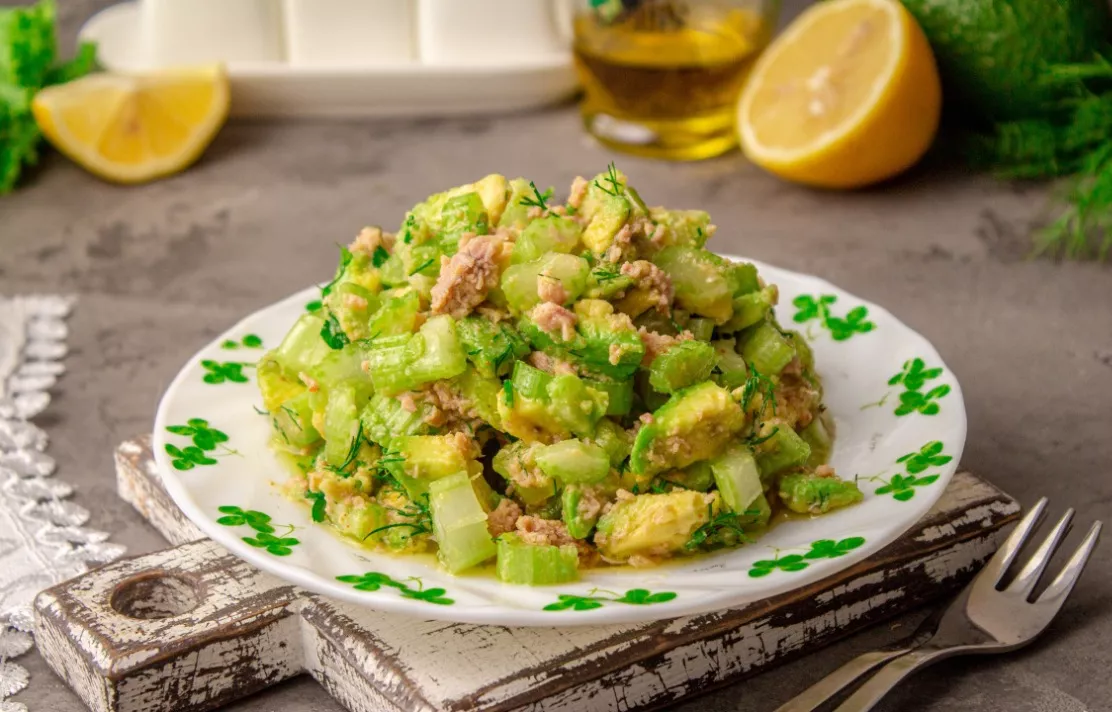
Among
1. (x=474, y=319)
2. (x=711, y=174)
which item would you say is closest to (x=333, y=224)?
(x=711, y=174)

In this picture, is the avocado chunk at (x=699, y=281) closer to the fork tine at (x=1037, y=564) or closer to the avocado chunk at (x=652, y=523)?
the avocado chunk at (x=652, y=523)

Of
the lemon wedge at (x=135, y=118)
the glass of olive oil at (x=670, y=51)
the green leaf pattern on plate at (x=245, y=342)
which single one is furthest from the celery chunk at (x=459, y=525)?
the lemon wedge at (x=135, y=118)

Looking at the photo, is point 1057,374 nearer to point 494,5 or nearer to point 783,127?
point 783,127

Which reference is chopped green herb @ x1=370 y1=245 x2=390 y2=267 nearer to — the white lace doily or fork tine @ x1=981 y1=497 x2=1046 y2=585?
the white lace doily

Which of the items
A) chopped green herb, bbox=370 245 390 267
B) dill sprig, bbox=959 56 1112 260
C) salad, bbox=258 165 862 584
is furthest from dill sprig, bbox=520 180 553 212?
dill sprig, bbox=959 56 1112 260

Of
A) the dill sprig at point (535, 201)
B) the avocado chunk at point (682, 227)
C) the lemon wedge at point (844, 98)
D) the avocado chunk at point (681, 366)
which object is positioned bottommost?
the lemon wedge at point (844, 98)

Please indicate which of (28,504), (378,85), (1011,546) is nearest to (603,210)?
(1011,546)
